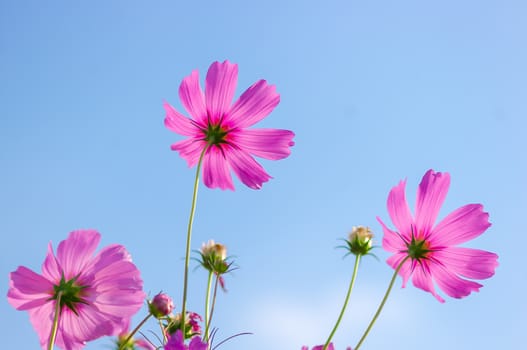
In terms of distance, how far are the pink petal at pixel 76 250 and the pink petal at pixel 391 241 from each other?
0.48m

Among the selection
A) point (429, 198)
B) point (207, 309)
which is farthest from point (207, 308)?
point (429, 198)

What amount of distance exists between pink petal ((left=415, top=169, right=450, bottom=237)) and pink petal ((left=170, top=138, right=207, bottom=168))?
417 millimetres

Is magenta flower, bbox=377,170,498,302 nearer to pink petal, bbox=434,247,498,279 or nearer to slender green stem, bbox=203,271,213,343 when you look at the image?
pink petal, bbox=434,247,498,279

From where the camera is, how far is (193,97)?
3.88 feet

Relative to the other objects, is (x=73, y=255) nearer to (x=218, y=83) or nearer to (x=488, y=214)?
(x=218, y=83)

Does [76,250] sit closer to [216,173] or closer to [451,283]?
[216,173]

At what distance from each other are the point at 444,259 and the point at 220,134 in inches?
18.8

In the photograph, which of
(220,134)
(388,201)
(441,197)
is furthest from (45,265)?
(441,197)

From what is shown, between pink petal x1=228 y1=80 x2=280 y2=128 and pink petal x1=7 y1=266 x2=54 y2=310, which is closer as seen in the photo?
pink petal x1=7 y1=266 x2=54 y2=310

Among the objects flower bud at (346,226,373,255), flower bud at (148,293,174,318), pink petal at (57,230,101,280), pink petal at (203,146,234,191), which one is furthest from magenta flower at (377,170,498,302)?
pink petal at (57,230,101,280)

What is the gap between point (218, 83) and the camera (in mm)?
1182

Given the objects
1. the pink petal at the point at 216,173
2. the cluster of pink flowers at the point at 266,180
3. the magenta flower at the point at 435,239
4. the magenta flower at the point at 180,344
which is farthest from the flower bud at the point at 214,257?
the magenta flower at the point at 180,344

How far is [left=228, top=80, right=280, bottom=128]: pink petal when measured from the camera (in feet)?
3.88

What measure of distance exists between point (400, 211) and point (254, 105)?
33 centimetres
